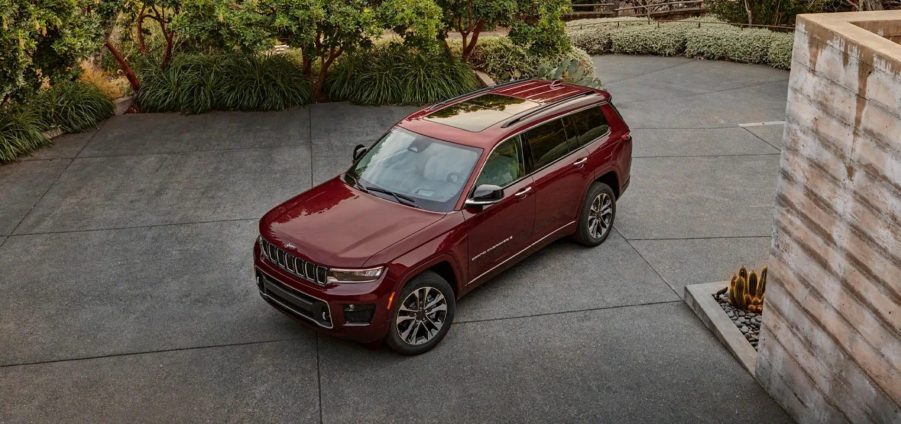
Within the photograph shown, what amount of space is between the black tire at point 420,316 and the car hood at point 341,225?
450mm

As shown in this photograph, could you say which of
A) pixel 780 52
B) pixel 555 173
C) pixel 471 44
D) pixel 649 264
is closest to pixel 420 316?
pixel 555 173

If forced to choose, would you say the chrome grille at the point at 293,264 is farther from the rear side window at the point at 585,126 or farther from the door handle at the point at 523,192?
the rear side window at the point at 585,126

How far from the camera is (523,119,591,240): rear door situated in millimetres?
7844

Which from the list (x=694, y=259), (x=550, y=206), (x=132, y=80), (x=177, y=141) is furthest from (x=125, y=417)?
(x=132, y=80)

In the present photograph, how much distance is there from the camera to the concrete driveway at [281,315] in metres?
6.27

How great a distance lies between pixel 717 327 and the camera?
23.5ft

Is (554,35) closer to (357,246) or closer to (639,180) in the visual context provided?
(639,180)

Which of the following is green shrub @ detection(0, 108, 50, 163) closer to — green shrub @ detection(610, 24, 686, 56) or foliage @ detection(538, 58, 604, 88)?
foliage @ detection(538, 58, 604, 88)

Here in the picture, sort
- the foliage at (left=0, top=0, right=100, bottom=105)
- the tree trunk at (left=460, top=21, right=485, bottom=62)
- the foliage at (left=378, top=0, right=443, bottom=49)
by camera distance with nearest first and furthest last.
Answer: the foliage at (left=0, top=0, right=100, bottom=105) → the foliage at (left=378, top=0, right=443, bottom=49) → the tree trunk at (left=460, top=21, right=485, bottom=62)

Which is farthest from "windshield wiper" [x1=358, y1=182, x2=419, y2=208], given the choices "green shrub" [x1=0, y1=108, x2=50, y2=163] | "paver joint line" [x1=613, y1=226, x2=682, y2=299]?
"green shrub" [x1=0, y1=108, x2=50, y2=163]

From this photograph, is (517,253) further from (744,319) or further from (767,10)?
(767,10)

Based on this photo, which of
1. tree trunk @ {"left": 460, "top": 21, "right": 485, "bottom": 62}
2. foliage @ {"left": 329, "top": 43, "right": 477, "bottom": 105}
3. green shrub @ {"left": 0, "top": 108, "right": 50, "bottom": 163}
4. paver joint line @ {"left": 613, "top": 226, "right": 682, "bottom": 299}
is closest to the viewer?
paver joint line @ {"left": 613, "top": 226, "right": 682, "bottom": 299}

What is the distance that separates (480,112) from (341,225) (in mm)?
2116

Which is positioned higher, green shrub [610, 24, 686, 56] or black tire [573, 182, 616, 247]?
black tire [573, 182, 616, 247]
